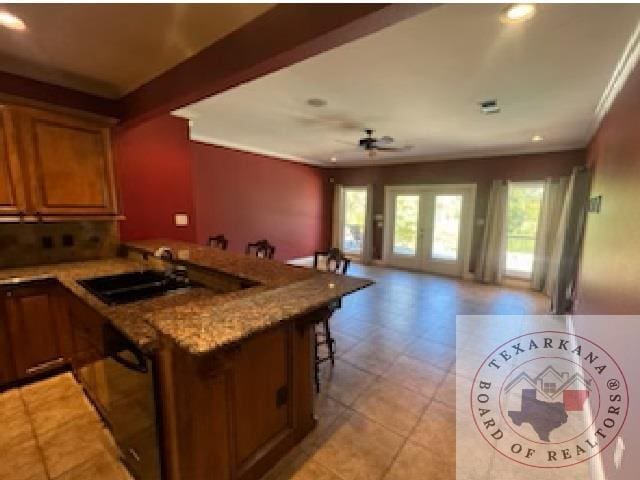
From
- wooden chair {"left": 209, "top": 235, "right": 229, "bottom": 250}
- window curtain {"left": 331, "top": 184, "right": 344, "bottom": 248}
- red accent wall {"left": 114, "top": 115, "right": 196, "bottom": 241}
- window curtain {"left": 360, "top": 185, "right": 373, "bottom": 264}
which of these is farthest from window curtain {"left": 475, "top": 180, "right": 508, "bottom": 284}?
red accent wall {"left": 114, "top": 115, "right": 196, "bottom": 241}

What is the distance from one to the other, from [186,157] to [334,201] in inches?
190

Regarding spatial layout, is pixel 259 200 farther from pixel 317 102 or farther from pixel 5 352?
pixel 5 352

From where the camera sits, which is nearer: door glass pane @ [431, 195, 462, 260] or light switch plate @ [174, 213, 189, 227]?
light switch plate @ [174, 213, 189, 227]

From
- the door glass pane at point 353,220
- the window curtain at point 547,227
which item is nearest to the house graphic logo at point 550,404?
the window curtain at point 547,227

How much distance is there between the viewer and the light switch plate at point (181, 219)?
3577 millimetres

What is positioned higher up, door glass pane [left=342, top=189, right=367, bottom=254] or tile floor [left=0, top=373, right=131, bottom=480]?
door glass pane [left=342, top=189, right=367, bottom=254]

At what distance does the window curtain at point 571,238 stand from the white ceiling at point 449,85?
752mm

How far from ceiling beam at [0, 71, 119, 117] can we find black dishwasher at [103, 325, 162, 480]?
2.13 meters

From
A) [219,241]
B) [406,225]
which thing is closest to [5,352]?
[219,241]

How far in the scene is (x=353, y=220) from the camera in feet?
26.2

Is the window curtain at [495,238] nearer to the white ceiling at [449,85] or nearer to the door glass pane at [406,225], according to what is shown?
the white ceiling at [449,85]

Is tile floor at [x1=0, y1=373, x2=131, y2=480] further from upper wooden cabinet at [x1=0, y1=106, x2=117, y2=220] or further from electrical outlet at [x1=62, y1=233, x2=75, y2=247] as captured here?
upper wooden cabinet at [x1=0, y1=106, x2=117, y2=220]

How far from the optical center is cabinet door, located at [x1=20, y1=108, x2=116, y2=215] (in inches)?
91.1

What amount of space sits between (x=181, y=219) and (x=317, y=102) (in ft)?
6.98
